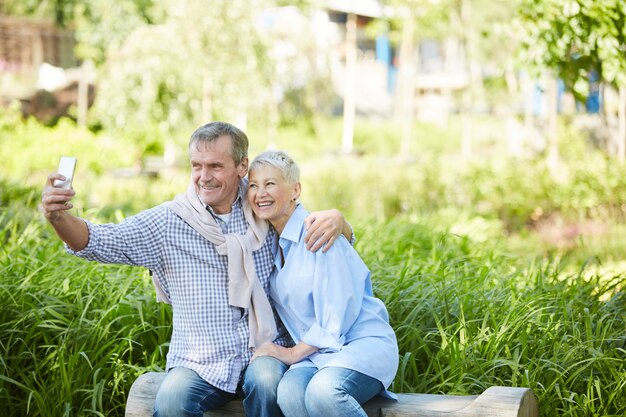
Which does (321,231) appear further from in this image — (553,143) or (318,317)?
(553,143)

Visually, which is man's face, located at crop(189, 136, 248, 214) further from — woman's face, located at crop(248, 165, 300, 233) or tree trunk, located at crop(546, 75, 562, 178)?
tree trunk, located at crop(546, 75, 562, 178)

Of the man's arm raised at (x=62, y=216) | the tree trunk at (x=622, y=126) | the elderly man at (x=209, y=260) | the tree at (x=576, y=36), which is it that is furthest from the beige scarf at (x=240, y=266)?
the tree trunk at (x=622, y=126)

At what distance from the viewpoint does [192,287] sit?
3.07m

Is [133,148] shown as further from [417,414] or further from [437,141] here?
[417,414]

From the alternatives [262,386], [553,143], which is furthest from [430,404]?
[553,143]

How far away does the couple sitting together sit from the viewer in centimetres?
291

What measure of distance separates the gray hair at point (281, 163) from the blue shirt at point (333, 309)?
0.14 m

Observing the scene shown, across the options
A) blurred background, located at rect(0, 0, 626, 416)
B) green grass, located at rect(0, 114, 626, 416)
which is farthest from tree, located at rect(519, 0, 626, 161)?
green grass, located at rect(0, 114, 626, 416)

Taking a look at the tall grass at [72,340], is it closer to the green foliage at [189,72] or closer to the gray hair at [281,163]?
the gray hair at [281,163]

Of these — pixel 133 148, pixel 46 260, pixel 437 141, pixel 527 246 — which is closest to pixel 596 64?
pixel 527 246

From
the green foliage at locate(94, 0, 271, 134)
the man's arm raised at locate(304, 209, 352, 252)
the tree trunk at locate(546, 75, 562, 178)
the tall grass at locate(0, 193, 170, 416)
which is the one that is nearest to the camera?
the man's arm raised at locate(304, 209, 352, 252)

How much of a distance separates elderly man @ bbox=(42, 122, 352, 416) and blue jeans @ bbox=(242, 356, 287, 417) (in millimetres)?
113

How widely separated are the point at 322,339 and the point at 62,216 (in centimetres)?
95

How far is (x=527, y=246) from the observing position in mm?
8180
